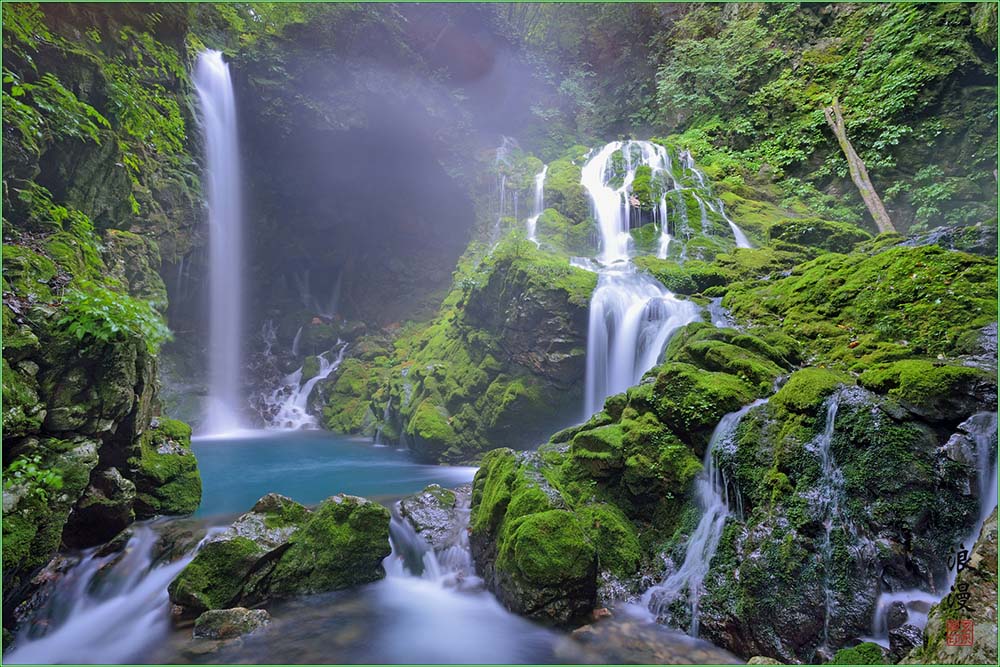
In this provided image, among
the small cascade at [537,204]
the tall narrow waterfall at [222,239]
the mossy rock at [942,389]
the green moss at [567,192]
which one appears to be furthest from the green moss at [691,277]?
the tall narrow waterfall at [222,239]

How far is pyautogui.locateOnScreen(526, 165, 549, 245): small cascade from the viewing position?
54.3 feet

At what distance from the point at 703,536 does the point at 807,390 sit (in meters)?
1.86

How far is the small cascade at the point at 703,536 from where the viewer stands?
462cm

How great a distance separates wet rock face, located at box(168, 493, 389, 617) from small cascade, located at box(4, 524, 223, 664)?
0.35 m

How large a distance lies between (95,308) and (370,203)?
1763 centimetres

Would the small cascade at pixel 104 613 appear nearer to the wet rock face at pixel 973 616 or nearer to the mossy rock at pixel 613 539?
the mossy rock at pixel 613 539

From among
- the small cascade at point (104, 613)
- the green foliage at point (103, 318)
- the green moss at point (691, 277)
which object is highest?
the green moss at point (691, 277)

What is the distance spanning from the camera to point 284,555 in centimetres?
549

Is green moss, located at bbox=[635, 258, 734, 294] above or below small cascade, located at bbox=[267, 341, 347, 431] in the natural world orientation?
above

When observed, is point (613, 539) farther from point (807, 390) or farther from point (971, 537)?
point (971, 537)

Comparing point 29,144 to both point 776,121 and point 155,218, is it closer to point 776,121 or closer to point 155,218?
point 155,218

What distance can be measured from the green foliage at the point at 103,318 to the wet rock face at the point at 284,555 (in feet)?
8.02

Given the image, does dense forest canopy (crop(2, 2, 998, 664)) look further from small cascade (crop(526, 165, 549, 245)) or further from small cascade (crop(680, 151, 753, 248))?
small cascade (crop(526, 165, 549, 245))

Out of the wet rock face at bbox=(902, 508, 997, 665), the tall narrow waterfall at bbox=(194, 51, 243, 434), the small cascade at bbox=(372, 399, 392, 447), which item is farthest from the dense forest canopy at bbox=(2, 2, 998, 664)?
the small cascade at bbox=(372, 399, 392, 447)
